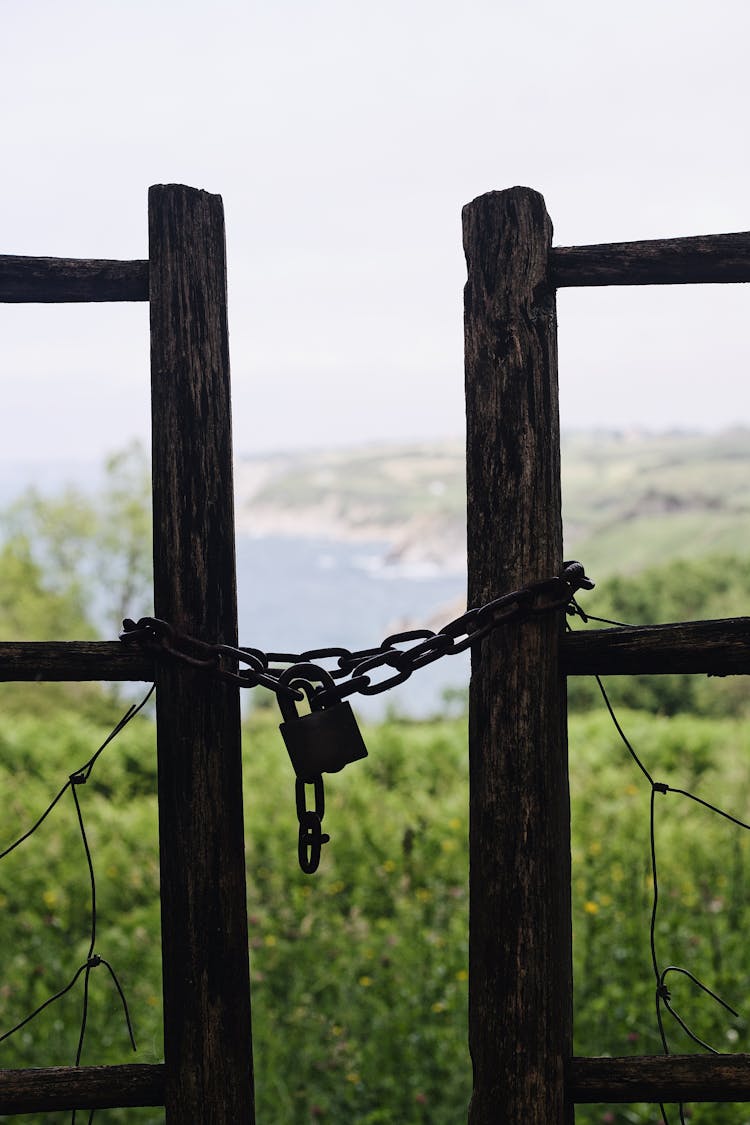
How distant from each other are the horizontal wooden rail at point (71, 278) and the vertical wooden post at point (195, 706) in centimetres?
4

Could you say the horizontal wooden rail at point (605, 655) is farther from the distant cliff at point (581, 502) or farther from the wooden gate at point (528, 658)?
the distant cliff at point (581, 502)

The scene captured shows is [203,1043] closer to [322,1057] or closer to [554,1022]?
[554,1022]

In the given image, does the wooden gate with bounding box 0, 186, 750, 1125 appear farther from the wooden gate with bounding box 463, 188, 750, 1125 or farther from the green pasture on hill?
the green pasture on hill

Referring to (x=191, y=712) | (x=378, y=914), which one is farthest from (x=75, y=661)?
(x=378, y=914)

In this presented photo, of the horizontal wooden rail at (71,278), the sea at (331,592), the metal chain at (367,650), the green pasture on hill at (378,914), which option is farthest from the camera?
the sea at (331,592)

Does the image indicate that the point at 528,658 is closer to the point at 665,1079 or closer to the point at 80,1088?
the point at 665,1079

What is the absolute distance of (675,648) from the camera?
1.45 meters

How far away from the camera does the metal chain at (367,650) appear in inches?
55.2

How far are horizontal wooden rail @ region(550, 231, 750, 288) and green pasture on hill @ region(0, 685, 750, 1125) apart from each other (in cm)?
271

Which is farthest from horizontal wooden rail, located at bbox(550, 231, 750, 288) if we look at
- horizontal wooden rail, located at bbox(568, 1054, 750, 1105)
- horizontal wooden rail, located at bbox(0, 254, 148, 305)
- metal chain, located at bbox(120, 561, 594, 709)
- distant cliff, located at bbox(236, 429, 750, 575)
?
distant cliff, located at bbox(236, 429, 750, 575)

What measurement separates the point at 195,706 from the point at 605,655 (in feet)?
1.83

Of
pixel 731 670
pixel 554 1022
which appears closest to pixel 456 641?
pixel 731 670

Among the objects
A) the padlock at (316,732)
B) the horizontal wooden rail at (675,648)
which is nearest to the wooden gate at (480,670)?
the horizontal wooden rail at (675,648)

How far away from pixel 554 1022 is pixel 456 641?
522mm
